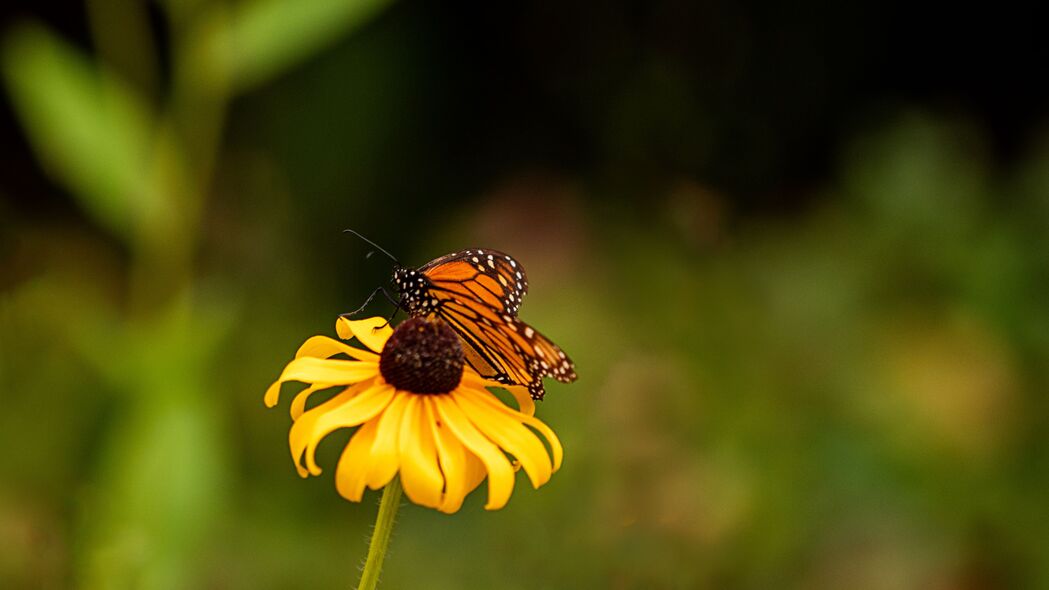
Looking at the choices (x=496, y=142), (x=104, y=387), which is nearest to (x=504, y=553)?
(x=104, y=387)

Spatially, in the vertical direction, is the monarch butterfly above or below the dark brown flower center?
above

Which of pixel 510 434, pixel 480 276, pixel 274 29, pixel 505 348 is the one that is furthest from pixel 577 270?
pixel 510 434

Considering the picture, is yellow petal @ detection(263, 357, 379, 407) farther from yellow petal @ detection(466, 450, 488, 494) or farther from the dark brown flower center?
yellow petal @ detection(466, 450, 488, 494)

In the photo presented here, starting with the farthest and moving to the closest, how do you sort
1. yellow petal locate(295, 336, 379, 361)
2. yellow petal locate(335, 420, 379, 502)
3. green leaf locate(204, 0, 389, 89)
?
green leaf locate(204, 0, 389, 89) < yellow petal locate(295, 336, 379, 361) < yellow petal locate(335, 420, 379, 502)

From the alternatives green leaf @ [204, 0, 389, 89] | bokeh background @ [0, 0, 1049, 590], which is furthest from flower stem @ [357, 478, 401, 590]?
green leaf @ [204, 0, 389, 89]

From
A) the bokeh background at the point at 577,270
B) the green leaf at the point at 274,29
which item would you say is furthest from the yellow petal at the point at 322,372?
the green leaf at the point at 274,29

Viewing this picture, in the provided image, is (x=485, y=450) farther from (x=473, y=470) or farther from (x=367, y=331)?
(x=367, y=331)
